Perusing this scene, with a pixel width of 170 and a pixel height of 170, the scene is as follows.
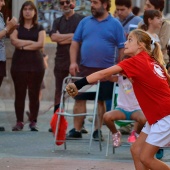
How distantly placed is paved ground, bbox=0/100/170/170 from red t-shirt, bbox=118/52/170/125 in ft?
5.53

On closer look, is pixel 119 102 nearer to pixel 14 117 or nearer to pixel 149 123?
pixel 149 123

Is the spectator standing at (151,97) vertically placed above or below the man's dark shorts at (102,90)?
above

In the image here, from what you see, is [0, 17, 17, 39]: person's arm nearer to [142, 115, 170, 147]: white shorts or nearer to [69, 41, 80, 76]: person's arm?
[69, 41, 80, 76]: person's arm

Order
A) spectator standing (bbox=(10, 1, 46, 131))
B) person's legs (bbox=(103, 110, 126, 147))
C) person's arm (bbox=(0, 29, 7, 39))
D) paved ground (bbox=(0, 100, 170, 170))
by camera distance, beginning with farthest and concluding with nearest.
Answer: spectator standing (bbox=(10, 1, 46, 131)), person's arm (bbox=(0, 29, 7, 39)), person's legs (bbox=(103, 110, 126, 147)), paved ground (bbox=(0, 100, 170, 170))

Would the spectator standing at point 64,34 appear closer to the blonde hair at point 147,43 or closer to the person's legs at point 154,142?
the blonde hair at point 147,43

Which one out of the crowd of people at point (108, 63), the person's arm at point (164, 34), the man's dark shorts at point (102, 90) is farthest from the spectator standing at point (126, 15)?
the man's dark shorts at point (102, 90)

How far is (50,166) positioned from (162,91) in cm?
209

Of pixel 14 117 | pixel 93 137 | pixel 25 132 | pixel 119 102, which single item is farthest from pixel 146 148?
pixel 14 117

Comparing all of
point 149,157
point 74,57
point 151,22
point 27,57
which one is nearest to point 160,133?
point 149,157

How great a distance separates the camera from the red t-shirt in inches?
294

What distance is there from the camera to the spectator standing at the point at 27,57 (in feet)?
39.3

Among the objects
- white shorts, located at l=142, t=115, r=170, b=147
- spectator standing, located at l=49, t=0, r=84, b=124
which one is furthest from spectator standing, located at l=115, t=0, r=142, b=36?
white shorts, located at l=142, t=115, r=170, b=147

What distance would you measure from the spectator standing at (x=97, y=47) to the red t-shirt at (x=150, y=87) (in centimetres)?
347

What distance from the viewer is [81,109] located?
11125mm
